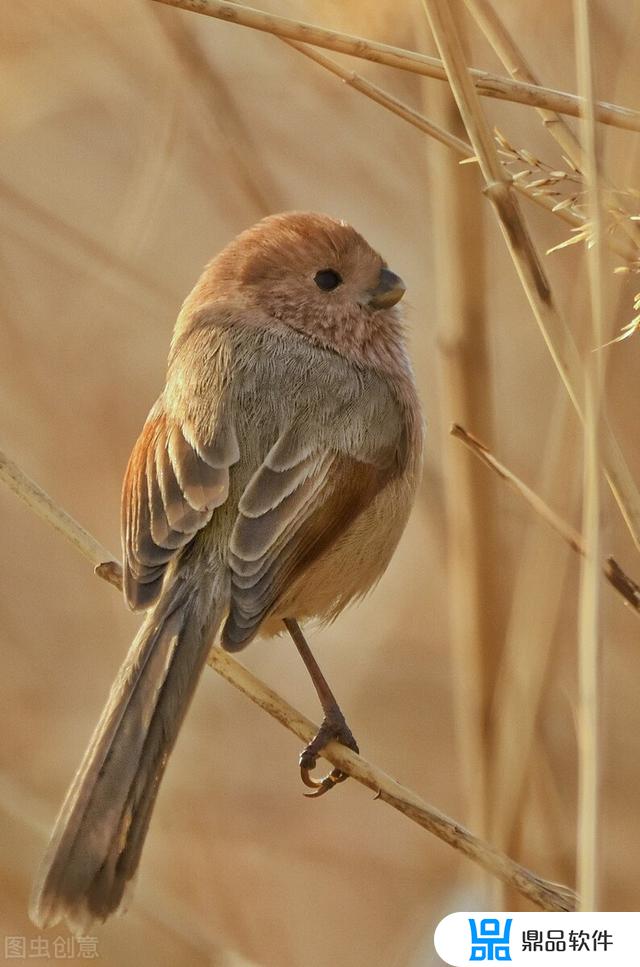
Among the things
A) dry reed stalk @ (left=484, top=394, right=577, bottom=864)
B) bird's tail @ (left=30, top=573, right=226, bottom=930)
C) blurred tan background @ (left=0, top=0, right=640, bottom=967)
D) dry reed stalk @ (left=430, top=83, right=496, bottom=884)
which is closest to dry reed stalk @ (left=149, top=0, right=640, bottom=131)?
dry reed stalk @ (left=430, top=83, right=496, bottom=884)

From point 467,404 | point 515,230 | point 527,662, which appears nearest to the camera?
point 515,230

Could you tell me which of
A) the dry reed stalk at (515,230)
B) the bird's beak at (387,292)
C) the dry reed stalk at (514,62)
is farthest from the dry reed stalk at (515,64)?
the bird's beak at (387,292)

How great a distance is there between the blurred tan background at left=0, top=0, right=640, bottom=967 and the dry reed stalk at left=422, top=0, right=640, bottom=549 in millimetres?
1158

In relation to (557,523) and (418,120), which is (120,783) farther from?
(418,120)

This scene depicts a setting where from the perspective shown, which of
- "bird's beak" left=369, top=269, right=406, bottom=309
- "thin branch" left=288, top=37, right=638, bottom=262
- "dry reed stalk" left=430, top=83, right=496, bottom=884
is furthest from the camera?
"bird's beak" left=369, top=269, right=406, bottom=309

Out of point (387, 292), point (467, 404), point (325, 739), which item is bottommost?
point (325, 739)

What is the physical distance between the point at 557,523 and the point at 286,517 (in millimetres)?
669

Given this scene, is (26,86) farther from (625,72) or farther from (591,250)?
(591,250)

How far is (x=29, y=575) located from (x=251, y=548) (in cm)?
185

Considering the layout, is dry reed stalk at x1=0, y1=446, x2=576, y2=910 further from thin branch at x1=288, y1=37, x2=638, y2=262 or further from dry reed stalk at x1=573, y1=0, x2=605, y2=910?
thin branch at x1=288, y1=37, x2=638, y2=262

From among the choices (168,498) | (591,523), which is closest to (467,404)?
(168,498)

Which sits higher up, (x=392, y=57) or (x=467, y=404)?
(x=392, y=57)

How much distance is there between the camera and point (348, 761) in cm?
256

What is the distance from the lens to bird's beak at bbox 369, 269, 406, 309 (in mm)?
3324
